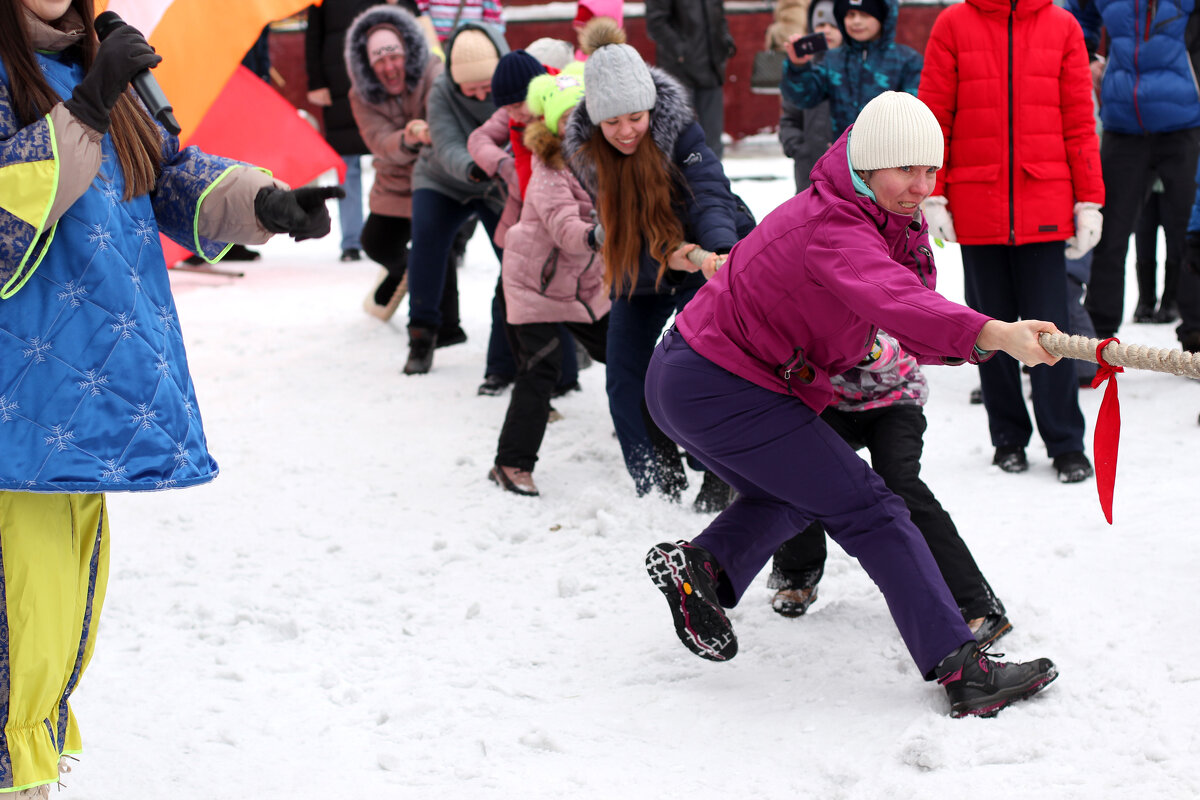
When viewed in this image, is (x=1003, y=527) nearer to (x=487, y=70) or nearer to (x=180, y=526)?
(x=180, y=526)

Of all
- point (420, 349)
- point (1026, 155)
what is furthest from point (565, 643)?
point (420, 349)

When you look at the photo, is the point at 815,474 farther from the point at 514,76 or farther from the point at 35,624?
the point at 514,76

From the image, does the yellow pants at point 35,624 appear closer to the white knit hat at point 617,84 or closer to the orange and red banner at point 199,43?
the orange and red banner at point 199,43

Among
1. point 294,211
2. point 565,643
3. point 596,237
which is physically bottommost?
point 565,643

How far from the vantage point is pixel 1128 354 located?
2258 millimetres

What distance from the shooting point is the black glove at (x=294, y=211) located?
8.36 ft

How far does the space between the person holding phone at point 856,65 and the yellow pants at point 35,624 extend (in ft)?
14.3

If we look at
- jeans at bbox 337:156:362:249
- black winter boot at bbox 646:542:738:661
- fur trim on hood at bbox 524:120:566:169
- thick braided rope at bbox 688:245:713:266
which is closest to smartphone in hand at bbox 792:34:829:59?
fur trim on hood at bbox 524:120:566:169

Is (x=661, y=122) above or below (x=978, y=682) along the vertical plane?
above

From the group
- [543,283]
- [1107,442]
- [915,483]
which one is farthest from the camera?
[543,283]

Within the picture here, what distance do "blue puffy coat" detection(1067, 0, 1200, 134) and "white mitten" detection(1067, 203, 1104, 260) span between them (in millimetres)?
1287

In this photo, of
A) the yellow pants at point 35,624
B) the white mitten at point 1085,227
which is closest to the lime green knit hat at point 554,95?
the white mitten at point 1085,227

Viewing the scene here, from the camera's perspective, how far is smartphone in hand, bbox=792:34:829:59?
19.9 feet

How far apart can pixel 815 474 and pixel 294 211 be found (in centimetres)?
134
